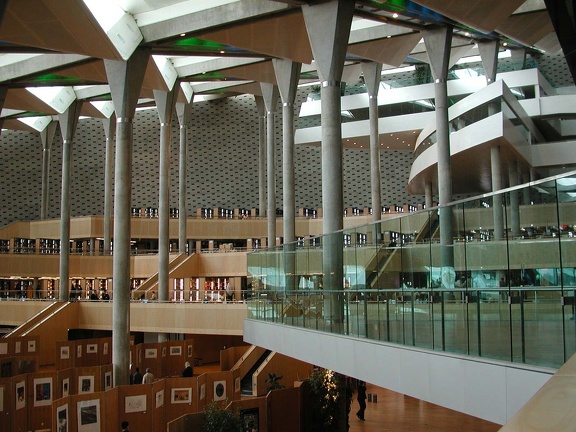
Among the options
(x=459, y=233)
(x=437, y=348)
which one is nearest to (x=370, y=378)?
(x=437, y=348)

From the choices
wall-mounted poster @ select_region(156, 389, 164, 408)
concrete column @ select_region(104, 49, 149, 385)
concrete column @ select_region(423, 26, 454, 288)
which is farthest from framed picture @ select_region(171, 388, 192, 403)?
concrete column @ select_region(423, 26, 454, 288)

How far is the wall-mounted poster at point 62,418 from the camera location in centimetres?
1435

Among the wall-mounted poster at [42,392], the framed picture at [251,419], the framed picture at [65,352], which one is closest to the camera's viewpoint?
the framed picture at [251,419]

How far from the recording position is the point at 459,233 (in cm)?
848

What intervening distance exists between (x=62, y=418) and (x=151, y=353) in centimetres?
1059

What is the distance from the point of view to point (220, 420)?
14.9m

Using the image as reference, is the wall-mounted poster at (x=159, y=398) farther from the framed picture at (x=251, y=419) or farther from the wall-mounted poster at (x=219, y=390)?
the framed picture at (x=251, y=419)

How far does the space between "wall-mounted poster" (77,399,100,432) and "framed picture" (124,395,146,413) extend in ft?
2.60

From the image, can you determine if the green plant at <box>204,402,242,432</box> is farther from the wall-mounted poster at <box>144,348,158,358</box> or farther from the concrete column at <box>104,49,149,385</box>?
the wall-mounted poster at <box>144,348,158,358</box>

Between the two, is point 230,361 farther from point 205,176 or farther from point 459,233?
point 205,176

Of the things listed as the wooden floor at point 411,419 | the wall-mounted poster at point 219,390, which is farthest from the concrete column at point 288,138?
the wall-mounted poster at point 219,390

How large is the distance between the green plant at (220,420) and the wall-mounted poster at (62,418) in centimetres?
312

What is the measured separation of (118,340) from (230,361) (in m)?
4.42

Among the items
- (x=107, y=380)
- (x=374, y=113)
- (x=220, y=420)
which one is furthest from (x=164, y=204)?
(x=220, y=420)
